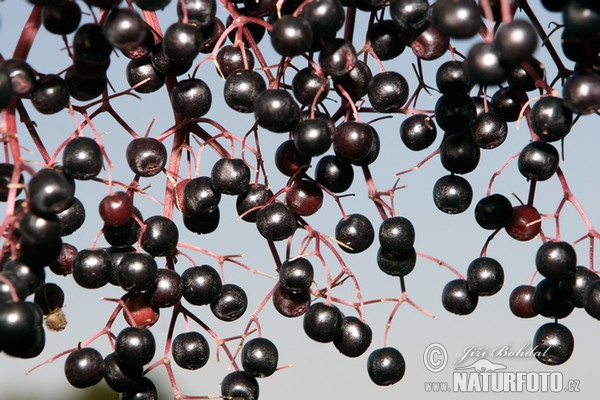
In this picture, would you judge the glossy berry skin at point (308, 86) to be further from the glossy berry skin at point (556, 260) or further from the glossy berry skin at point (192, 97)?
the glossy berry skin at point (556, 260)

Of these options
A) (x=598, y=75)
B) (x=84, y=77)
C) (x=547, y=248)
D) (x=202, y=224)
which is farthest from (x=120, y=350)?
(x=598, y=75)

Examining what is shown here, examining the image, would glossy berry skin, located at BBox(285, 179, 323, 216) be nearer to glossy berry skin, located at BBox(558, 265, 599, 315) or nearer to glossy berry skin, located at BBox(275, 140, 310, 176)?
glossy berry skin, located at BBox(275, 140, 310, 176)

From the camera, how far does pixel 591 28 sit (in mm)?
764

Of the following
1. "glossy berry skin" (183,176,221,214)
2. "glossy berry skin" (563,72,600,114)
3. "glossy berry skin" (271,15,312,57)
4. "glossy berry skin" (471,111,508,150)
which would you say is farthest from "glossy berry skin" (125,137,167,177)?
"glossy berry skin" (563,72,600,114)

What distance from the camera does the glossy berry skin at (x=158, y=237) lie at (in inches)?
42.1

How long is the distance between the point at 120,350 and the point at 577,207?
559mm

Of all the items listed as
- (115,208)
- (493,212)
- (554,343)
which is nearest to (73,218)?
(115,208)

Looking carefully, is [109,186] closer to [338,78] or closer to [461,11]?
[338,78]

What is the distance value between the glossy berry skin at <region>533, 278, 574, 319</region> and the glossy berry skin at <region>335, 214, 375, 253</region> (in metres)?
0.22

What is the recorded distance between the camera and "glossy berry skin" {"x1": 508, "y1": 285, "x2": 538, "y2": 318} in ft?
3.97

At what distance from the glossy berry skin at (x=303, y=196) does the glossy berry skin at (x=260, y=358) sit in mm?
208

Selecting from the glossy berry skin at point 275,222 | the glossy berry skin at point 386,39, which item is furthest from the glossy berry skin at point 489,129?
the glossy berry skin at point 275,222

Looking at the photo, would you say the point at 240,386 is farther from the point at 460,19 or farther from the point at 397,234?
the point at 460,19

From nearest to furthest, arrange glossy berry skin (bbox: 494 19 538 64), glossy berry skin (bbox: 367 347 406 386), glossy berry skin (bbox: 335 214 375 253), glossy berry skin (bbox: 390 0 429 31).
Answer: glossy berry skin (bbox: 494 19 538 64), glossy berry skin (bbox: 390 0 429 31), glossy berry skin (bbox: 335 214 375 253), glossy berry skin (bbox: 367 347 406 386)
